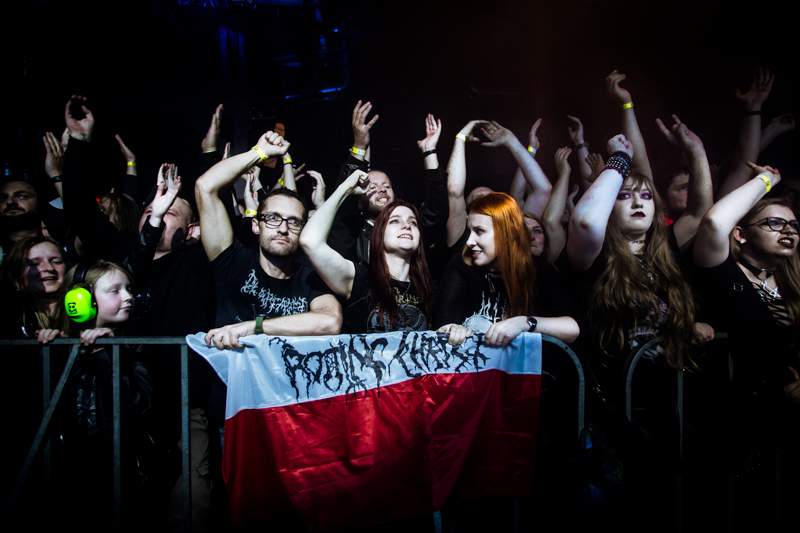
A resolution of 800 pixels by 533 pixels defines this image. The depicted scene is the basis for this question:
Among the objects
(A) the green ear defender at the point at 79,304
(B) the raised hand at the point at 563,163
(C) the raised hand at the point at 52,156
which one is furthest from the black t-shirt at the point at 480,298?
(C) the raised hand at the point at 52,156

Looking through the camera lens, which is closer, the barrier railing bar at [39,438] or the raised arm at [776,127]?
the barrier railing bar at [39,438]

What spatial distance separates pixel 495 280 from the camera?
3.08m

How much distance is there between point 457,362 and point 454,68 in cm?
440

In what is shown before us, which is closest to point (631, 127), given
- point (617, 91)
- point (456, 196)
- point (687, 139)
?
point (617, 91)

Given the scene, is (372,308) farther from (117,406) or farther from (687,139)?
(687,139)

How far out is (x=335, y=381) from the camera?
2.56 m

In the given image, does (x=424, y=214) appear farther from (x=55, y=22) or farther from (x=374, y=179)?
(x=55, y=22)

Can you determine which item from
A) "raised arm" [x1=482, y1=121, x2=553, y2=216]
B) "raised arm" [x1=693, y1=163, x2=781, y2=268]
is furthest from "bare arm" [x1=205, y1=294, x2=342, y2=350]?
"raised arm" [x1=693, y1=163, x2=781, y2=268]

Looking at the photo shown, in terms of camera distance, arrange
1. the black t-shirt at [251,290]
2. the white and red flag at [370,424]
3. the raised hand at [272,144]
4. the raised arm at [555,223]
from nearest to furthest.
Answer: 1. the white and red flag at [370,424]
2. the black t-shirt at [251,290]
3. the raised hand at [272,144]
4. the raised arm at [555,223]

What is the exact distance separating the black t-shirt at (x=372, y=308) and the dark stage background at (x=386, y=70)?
3.37m

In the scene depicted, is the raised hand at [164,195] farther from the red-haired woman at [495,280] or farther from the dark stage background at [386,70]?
the dark stage background at [386,70]

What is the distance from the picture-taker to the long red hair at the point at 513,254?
9.68 feet

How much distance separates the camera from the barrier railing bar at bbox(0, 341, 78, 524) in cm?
234

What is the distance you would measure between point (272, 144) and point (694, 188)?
3184 mm
